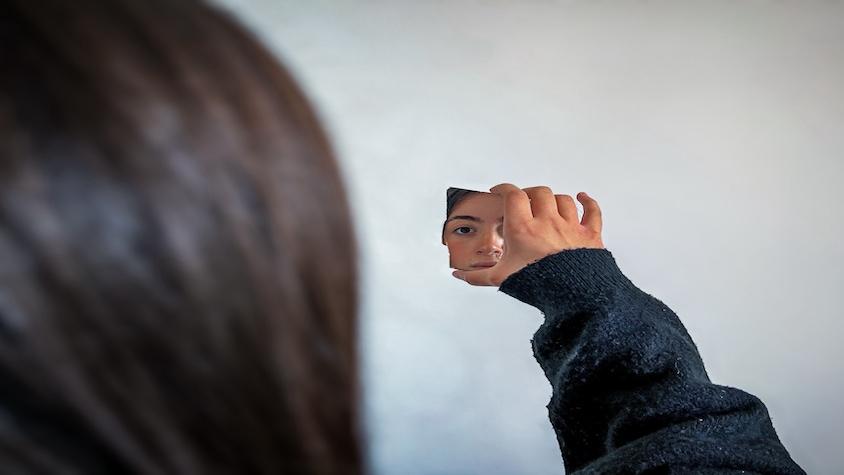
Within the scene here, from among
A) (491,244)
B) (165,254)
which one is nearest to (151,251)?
(165,254)

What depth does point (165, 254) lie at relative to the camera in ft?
0.35

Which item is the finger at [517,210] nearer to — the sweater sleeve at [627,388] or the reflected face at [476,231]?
the sweater sleeve at [627,388]

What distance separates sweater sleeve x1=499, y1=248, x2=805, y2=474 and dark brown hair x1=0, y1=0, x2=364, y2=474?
210mm

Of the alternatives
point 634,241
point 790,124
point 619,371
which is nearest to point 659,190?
point 634,241

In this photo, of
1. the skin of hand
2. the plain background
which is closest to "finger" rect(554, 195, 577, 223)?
the skin of hand

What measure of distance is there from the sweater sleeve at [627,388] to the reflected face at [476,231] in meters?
0.25

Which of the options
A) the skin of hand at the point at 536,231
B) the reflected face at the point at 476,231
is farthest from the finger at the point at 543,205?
the reflected face at the point at 476,231

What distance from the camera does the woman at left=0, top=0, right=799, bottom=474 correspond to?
0.10 m

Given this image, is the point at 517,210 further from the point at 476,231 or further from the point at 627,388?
the point at 476,231

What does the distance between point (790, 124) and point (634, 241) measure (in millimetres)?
323

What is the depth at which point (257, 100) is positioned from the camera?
0.12 metres

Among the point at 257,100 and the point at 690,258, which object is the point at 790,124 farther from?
the point at 257,100

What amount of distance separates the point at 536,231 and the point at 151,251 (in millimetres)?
281

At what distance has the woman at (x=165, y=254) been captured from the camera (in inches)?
4.0
